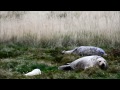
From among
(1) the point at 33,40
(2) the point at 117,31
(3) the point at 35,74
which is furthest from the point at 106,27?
(3) the point at 35,74

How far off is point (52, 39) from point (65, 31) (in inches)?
34.7

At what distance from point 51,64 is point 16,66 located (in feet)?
3.53

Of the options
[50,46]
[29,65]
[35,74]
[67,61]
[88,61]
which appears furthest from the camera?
[50,46]

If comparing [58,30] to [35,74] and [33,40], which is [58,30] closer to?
[33,40]

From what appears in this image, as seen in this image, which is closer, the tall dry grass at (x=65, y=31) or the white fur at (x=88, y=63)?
the white fur at (x=88, y=63)

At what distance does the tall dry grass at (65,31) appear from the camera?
45.8 feet

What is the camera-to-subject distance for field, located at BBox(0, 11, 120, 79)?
10.5 m

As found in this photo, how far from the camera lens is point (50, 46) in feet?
45.2

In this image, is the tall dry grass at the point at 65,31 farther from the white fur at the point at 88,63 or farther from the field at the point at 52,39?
the white fur at the point at 88,63

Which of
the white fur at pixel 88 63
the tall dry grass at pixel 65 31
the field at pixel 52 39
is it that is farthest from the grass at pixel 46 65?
the tall dry grass at pixel 65 31

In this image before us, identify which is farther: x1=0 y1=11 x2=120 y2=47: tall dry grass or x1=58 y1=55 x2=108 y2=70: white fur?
x1=0 y1=11 x2=120 y2=47: tall dry grass

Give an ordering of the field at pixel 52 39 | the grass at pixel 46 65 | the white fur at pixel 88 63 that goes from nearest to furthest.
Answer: the grass at pixel 46 65, the white fur at pixel 88 63, the field at pixel 52 39

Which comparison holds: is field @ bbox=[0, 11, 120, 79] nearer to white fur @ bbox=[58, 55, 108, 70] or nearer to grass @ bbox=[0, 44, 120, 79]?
grass @ bbox=[0, 44, 120, 79]

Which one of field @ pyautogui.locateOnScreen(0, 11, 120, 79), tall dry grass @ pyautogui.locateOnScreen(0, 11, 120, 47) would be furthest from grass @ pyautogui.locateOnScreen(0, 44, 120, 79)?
tall dry grass @ pyautogui.locateOnScreen(0, 11, 120, 47)
